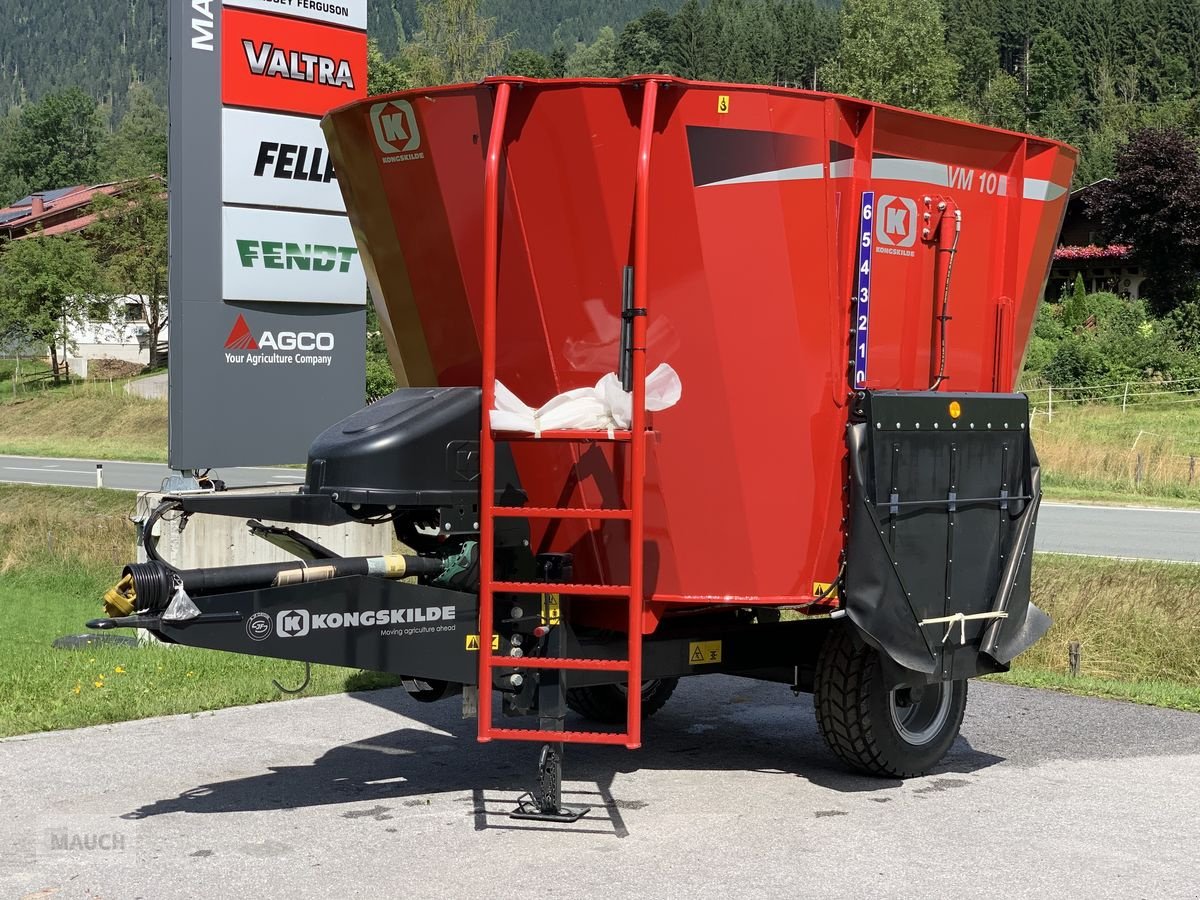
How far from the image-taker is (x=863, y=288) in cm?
683

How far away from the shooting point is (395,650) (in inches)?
253

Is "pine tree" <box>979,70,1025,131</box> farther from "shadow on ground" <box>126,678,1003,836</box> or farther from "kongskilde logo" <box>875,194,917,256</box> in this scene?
"kongskilde logo" <box>875,194,917,256</box>

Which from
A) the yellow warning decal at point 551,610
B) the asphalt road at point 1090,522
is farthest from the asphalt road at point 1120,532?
the yellow warning decal at point 551,610

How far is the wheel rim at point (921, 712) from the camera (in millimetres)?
7406

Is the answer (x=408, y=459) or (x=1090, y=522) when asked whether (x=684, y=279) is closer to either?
(x=408, y=459)

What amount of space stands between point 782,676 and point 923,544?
1.10 meters

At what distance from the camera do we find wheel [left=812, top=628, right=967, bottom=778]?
722 cm

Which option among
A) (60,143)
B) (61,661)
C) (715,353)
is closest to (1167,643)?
(715,353)

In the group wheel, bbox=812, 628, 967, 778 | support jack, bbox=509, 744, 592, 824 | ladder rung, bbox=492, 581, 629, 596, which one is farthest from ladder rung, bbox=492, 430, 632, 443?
wheel, bbox=812, 628, 967, 778

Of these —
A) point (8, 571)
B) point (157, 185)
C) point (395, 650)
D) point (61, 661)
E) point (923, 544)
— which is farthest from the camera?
point (157, 185)

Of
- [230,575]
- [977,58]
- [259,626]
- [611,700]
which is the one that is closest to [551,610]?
[259,626]

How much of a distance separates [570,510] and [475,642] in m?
0.87

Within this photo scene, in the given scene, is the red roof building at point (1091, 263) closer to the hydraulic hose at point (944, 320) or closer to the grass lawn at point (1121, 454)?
the grass lawn at point (1121, 454)

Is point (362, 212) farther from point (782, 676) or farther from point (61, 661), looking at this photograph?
point (61, 661)
